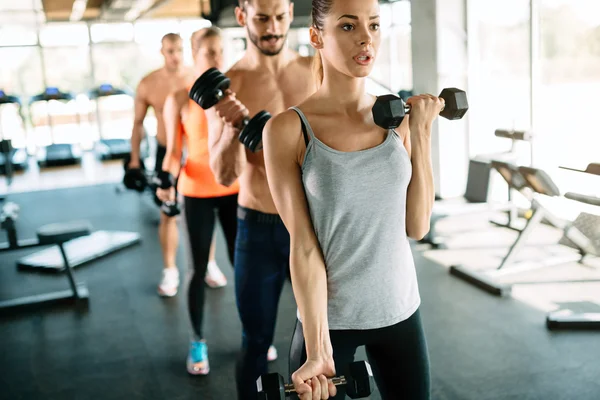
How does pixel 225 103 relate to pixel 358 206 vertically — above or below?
above

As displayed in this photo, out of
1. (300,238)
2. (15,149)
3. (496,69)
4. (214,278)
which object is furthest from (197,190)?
(15,149)

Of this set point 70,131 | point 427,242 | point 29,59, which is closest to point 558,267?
point 427,242

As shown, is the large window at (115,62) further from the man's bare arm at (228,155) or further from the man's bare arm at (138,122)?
the man's bare arm at (228,155)

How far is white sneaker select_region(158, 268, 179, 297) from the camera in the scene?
11.9 feet

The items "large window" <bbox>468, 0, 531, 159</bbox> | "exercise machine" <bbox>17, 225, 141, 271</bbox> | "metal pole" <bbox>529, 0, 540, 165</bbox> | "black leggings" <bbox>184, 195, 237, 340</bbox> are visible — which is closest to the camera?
"black leggings" <bbox>184, 195, 237, 340</bbox>

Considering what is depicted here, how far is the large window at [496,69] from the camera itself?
526 cm

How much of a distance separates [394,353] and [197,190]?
1.34 meters

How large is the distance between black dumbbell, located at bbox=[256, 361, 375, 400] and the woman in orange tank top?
1.35 m

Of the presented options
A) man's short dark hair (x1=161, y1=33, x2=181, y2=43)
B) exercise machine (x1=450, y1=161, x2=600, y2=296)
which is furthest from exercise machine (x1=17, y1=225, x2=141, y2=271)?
exercise machine (x1=450, y1=161, x2=600, y2=296)

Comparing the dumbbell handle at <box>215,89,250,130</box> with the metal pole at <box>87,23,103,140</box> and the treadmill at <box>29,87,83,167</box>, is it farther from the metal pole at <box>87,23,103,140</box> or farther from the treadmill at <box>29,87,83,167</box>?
the metal pole at <box>87,23,103,140</box>

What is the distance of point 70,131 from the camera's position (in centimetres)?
1176

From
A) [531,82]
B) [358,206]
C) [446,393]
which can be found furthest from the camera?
[531,82]

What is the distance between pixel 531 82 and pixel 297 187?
13.7 ft

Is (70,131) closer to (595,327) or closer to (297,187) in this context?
(595,327)
